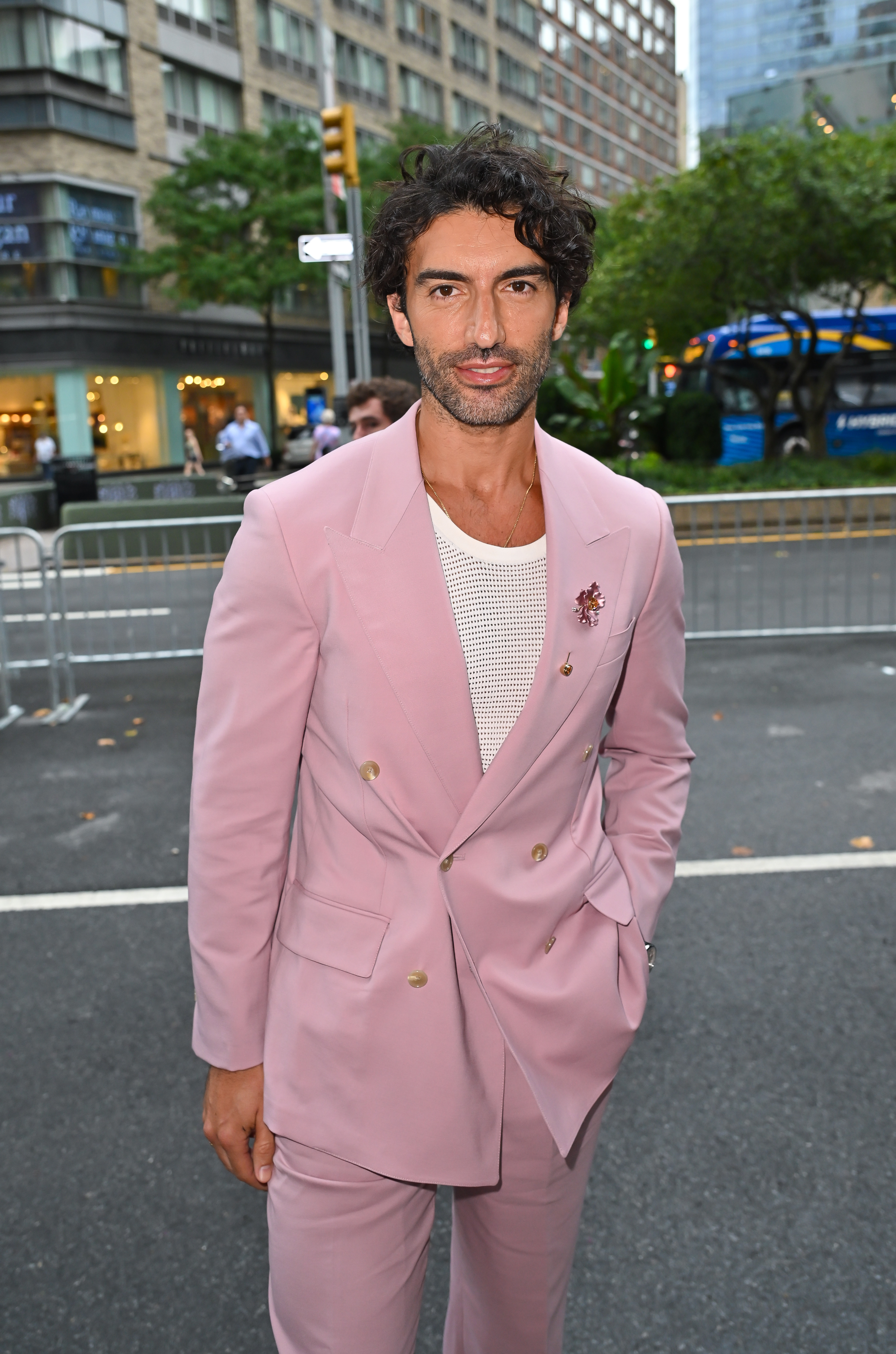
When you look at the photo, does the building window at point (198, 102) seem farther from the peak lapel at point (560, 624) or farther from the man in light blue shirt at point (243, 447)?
the peak lapel at point (560, 624)

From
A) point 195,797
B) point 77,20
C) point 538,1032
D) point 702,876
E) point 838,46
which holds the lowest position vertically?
point 702,876

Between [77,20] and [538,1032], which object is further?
[77,20]

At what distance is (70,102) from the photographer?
36281 millimetres

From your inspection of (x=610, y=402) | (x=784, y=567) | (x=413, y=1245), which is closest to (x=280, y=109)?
(x=610, y=402)

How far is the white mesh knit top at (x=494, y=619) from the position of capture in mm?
1844

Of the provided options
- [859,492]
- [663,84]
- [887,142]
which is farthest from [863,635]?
[663,84]

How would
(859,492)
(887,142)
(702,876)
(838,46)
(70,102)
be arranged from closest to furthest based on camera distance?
(702,876)
(859,492)
(887,142)
(70,102)
(838,46)

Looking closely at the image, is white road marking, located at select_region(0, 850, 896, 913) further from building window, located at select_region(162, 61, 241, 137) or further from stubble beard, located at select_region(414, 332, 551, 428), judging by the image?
building window, located at select_region(162, 61, 241, 137)

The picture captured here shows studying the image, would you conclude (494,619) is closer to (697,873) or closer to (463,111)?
(697,873)

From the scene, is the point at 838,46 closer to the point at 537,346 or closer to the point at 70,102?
the point at 70,102

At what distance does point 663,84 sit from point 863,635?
113 metres

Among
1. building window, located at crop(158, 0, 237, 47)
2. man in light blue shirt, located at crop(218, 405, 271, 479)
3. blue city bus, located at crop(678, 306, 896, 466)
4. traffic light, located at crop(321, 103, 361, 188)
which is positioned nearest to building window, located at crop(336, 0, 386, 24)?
building window, located at crop(158, 0, 237, 47)

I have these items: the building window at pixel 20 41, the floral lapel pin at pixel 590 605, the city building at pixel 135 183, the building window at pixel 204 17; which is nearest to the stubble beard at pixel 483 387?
the floral lapel pin at pixel 590 605

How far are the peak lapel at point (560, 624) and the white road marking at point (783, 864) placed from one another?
3292mm
